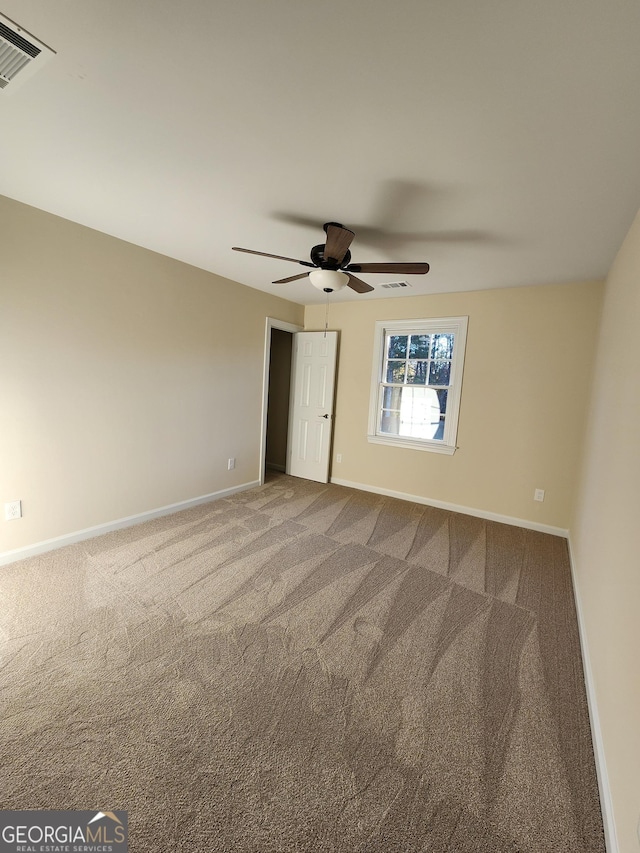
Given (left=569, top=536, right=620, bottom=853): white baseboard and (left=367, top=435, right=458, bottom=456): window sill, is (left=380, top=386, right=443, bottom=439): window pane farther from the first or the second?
(left=569, top=536, right=620, bottom=853): white baseboard

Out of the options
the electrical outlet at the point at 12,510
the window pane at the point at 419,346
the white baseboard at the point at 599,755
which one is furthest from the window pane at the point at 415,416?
the electrical outlet at the point at 12,510

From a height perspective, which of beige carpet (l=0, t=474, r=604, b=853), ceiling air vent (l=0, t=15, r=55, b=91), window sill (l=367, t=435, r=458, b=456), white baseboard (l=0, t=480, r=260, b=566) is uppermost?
ceiling air vent (l=0, t=15, r=55, b=91)

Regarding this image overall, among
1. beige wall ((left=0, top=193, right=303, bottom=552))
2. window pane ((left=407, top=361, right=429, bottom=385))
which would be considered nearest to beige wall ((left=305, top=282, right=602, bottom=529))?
window pane ((left=407, top=361, right=429, bottom=385))

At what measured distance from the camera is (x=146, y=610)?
7.14 feet

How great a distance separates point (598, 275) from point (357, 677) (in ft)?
12.3

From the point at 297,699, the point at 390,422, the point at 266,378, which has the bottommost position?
the point at 297,699

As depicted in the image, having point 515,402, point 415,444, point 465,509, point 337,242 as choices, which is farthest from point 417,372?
point 337,242

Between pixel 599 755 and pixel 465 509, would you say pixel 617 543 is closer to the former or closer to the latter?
pixel 599 755

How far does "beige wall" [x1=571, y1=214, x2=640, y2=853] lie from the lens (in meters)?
1.15

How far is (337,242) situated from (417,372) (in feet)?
8.21

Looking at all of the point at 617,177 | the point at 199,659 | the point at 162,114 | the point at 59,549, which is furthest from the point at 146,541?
the point at 617,177

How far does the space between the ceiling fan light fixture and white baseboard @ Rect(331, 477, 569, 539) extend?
2.86 m

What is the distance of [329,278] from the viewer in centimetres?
254

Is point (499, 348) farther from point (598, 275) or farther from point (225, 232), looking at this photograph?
point (225, 232)
